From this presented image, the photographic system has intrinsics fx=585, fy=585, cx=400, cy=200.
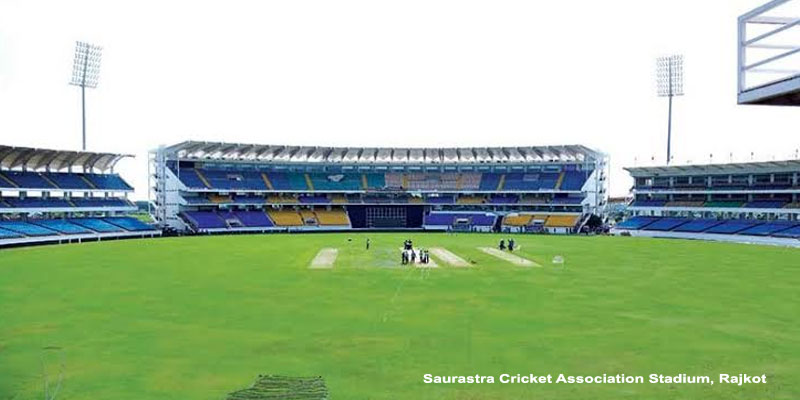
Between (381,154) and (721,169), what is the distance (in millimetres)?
51271

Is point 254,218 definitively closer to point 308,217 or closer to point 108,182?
point 308,217

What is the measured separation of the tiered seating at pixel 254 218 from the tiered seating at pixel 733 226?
196 feet

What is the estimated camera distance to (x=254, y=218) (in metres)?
88.6

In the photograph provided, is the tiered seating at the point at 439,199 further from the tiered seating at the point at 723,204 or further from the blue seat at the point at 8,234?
the blue seat at the point at 8,234

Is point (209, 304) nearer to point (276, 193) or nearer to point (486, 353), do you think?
point (486, 353)

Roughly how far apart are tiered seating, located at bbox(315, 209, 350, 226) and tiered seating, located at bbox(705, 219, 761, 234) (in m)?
51.2

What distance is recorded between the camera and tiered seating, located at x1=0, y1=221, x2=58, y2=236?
5957 centimetres

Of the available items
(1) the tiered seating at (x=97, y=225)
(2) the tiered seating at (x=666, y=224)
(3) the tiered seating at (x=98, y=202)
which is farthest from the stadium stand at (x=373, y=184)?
(1) the tiered seating at (x=97, y=225)

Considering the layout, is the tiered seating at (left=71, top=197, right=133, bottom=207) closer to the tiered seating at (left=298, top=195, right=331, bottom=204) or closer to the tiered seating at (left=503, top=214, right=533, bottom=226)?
the tiered seating at (left=298, top=195, right=331, bottom=204)

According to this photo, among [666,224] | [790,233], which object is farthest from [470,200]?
[790,233]

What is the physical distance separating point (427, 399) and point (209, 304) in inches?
558

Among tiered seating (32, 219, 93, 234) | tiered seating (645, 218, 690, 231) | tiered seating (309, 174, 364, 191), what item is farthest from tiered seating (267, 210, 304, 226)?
tiered seating (645, 218, 690, 231)

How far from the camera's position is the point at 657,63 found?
86.3 metres

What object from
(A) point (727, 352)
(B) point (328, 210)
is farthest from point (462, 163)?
(A) point (727, 352)
